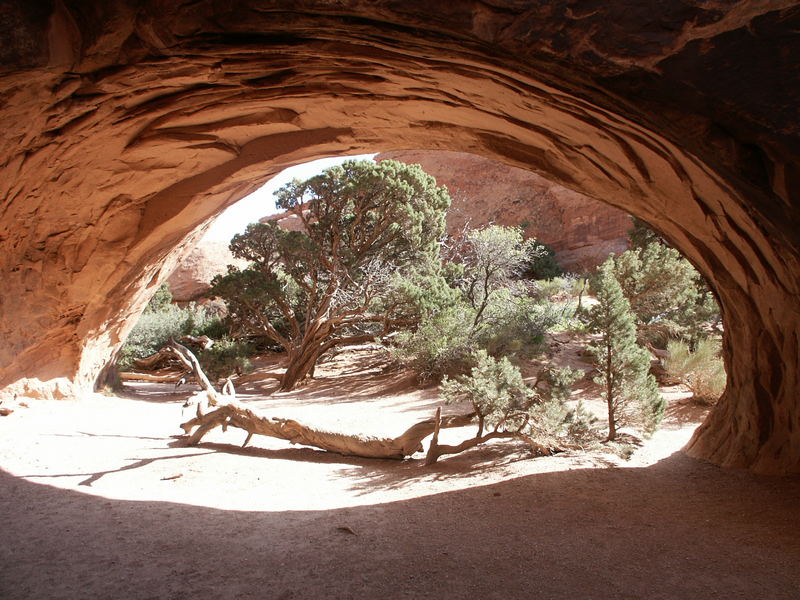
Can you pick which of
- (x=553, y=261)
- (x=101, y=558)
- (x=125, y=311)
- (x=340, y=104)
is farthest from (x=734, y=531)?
(x=553, y=261)

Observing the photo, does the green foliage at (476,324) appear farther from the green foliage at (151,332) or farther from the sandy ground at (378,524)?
the green foliage at (151,332)

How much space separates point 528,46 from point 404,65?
4.20 ft

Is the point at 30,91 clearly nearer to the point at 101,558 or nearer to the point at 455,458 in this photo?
Answer: the point at 101,558

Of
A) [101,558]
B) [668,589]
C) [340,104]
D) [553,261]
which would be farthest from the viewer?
[553,261]

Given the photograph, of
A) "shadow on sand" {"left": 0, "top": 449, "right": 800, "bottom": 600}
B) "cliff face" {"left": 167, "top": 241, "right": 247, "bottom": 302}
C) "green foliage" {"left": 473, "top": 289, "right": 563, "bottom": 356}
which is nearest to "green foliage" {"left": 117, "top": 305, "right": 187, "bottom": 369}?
"cliff face" {"left": 167, "top": 241, "right": 247, "bottom": 302}

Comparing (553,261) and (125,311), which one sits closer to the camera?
(125,311)

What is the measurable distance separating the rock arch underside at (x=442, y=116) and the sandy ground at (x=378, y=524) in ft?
3.82

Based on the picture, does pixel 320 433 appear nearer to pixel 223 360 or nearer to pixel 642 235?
pixel 223 360

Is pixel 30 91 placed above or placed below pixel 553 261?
below

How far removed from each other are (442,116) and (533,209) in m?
27.6

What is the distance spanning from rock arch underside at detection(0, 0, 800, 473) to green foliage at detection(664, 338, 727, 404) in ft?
12.1

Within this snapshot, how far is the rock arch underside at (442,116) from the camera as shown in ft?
8.15

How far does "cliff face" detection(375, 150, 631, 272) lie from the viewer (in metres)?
28.8

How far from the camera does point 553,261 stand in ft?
94.5
